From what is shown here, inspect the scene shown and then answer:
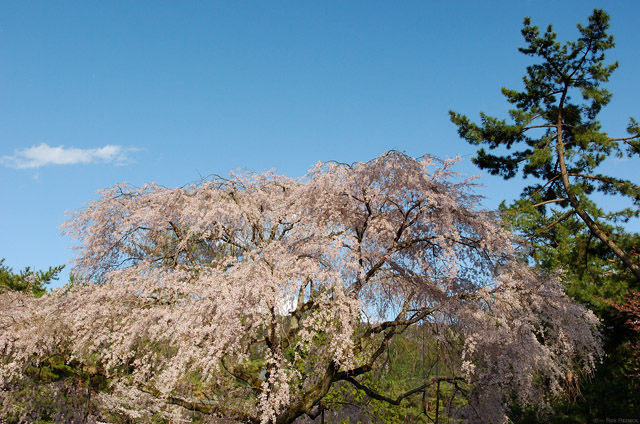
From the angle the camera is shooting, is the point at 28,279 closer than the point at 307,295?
No

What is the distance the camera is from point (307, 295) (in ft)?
31.2

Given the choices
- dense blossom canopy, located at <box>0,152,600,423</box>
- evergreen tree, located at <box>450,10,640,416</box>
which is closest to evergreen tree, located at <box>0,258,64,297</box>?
dense blossom canopy, located at <box>0,152,600,423</box>

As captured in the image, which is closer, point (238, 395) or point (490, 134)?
point (238, 395)

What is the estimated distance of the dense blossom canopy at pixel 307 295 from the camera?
778 cm

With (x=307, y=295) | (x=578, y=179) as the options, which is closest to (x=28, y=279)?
(x=307, y=295)

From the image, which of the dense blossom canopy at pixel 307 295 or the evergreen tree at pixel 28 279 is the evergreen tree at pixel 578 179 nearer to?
the dense blossom canopy at pixel 307 295

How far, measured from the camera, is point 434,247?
9211mm

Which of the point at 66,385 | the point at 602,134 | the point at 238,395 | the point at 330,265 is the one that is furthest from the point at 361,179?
the point at 66,385

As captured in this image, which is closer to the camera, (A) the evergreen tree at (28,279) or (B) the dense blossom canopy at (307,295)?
(B) the dense blossom canopy at (307,295)

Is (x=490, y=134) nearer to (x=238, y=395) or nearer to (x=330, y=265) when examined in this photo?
(x=330, y=265)

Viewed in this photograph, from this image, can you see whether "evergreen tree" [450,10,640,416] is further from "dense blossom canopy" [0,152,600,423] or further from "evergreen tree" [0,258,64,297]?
"evergreen tree" [0,258,64,297]

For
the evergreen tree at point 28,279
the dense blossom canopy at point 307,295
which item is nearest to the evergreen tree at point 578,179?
the dense blossom canopy at point 307,295

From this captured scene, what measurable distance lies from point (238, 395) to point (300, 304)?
3.21 m

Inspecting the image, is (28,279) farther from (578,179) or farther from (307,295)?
(578,179)
